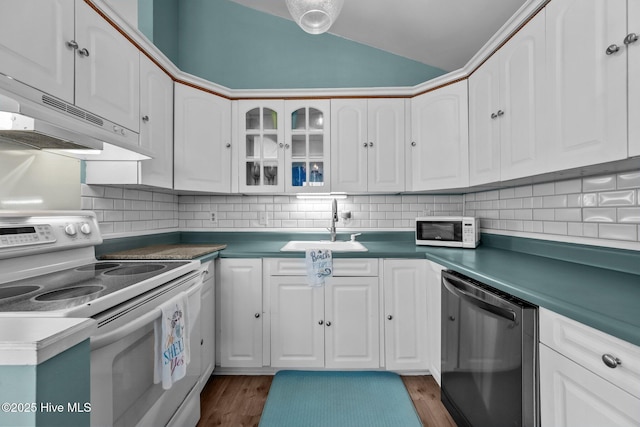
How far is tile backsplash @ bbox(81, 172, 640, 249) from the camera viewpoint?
1316 millimetres

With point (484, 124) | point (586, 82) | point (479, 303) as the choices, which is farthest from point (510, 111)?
point (479, 303)

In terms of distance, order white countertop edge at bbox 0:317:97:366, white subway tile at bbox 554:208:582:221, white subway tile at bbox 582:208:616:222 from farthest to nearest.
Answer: white subway tile at bbox 554:208:582:221
white subway tile at bbox 582:208:616:222
white countertop edge at bbox 0:317:97:366

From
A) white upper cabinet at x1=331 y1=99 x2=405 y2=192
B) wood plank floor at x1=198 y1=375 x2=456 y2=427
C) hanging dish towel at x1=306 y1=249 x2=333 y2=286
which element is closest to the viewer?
wood plank floor at x1=198 y1=375 x2=456 y2=427

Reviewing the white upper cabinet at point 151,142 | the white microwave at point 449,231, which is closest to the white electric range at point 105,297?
the white upper cabinet at point 151,142

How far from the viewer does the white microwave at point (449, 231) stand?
2.05 meters

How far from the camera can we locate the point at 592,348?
76cm

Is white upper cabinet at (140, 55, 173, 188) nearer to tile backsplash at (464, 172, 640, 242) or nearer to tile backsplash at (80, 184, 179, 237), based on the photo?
tile backsplash at (80, 184, 179, 237)

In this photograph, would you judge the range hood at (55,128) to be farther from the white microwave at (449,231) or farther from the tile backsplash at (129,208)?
the white microwave at (449,231)

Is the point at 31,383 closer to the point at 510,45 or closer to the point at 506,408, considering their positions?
the point at 506,408

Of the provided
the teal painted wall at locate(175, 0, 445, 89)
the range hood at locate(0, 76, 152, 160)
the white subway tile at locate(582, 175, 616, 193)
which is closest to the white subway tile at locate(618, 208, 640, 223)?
the white subway tile at locate(582, 175, 616, 193)

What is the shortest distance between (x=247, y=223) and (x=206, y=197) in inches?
17.4

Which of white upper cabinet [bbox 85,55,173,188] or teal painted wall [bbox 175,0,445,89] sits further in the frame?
teal painted wall [bbox 175,0,445,89]

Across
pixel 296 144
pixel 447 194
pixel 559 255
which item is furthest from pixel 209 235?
pixel 559 255

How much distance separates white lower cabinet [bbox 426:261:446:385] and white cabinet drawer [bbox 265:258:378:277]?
0.36 m
